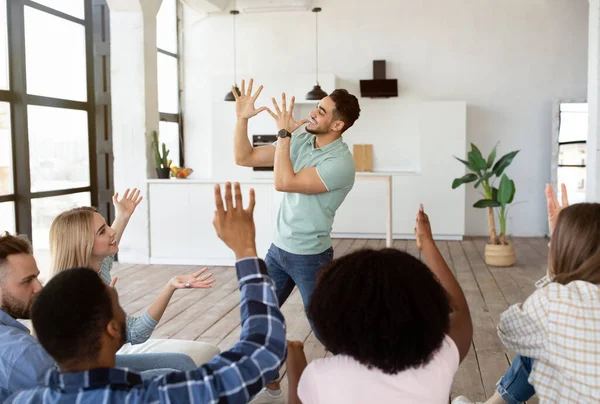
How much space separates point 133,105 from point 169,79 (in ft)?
7.83

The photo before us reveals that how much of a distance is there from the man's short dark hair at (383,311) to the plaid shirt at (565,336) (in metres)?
0.40

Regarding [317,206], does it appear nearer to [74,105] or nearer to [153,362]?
[153,362]

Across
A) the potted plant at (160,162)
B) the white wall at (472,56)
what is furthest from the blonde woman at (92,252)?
the white wall at (472,56)

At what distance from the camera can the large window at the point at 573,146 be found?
25.4 feet

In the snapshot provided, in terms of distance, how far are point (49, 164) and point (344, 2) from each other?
4624 millimetres

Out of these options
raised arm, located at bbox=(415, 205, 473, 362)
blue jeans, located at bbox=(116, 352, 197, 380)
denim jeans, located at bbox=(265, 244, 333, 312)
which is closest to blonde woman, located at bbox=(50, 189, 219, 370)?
blue jeans, located at bbox=(116, 352, 197, 380)

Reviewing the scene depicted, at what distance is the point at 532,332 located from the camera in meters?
1.56

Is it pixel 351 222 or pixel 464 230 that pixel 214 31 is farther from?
pixel 464 230

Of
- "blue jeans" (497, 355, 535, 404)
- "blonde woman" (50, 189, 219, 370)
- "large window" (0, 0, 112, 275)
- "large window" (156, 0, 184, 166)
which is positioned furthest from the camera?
"large window" (156, 0, 184, 166)

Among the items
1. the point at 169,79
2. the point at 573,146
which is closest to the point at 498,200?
the point at 573,146

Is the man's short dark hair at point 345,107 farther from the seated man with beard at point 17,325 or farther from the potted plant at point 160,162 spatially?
the potted plant at point 160,162

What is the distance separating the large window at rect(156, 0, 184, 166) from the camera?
325 inches

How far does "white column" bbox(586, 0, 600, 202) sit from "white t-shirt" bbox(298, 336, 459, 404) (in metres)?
4.75

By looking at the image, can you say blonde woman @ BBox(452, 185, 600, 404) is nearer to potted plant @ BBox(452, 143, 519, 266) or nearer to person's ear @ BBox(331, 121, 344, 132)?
person's ear @ BBox(331, 121, 344, 132)
